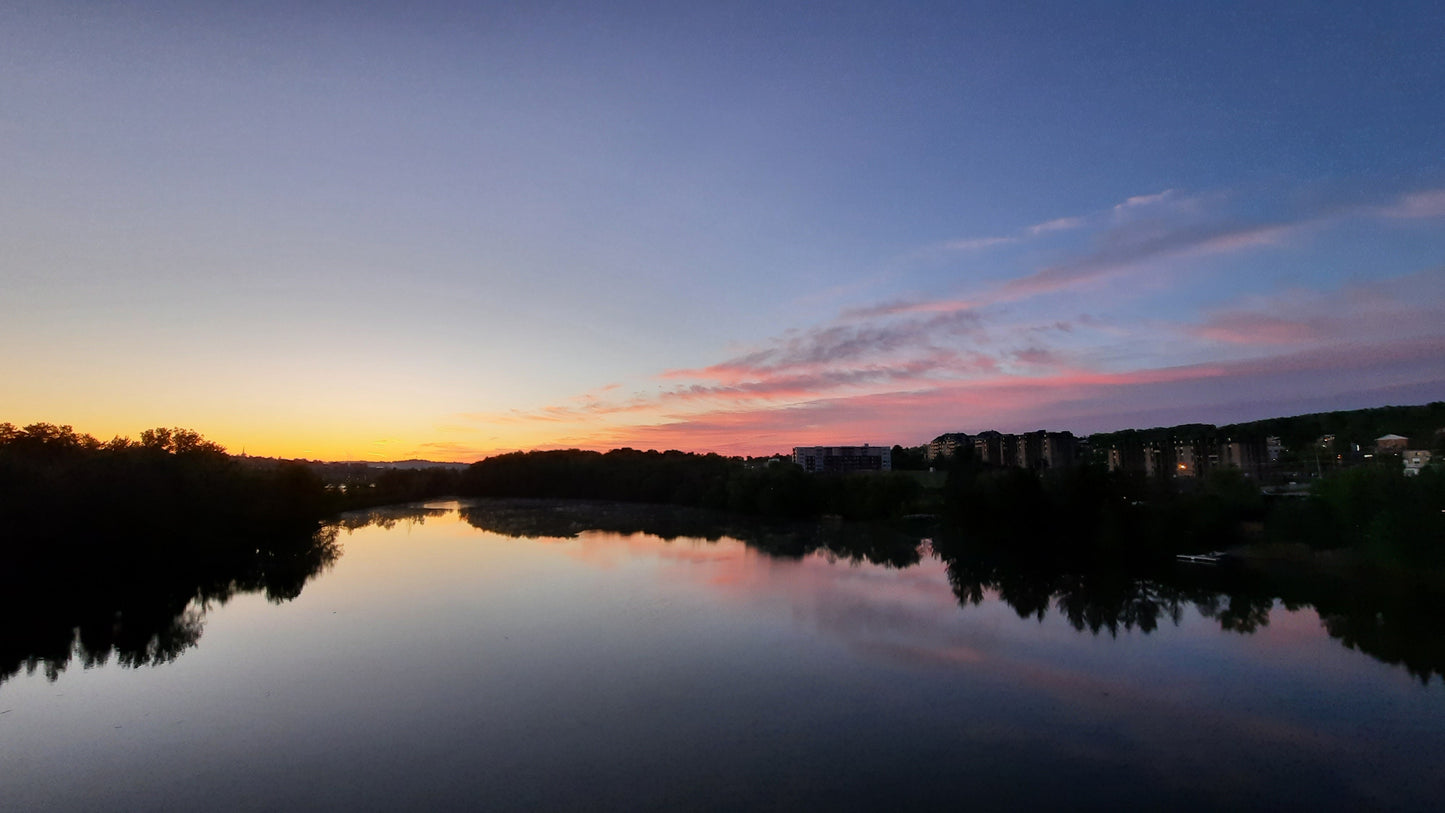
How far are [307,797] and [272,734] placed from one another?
2.75m

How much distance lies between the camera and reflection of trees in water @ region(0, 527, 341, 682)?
15.9 m

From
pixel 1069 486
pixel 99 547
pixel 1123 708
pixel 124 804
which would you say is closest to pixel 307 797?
pixel 124 804

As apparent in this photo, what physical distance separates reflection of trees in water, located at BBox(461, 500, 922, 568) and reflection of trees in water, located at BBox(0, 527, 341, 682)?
13995mm

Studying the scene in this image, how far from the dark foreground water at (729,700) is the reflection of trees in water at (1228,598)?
17 centimetres

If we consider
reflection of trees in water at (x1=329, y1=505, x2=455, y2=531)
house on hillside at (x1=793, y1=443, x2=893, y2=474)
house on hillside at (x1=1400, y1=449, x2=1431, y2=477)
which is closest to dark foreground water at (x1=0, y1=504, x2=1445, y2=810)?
house on hillside at (x1=1400, y1=449, x2=1431, y2=477)

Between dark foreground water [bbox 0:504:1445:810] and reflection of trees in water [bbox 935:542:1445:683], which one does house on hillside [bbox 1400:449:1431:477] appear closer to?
reflection of trees in water [bbox 935:542:1445:683]

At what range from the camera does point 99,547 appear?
23.3m

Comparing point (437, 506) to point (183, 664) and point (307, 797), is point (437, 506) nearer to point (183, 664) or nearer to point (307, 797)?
point (183, 664)

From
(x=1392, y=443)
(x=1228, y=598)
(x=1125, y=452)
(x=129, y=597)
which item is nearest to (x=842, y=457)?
(x=1125, y=452)

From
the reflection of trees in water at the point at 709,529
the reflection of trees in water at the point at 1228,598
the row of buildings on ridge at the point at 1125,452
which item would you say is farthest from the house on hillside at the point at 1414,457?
the reflection of trees in water at the point at 709,529

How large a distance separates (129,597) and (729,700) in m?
20.8

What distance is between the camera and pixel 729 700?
488 inches

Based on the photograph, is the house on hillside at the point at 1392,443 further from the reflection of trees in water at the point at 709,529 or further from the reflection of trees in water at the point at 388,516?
the reflection of trees in water at the point at 388,516

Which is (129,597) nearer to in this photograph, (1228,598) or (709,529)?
(709,529)
